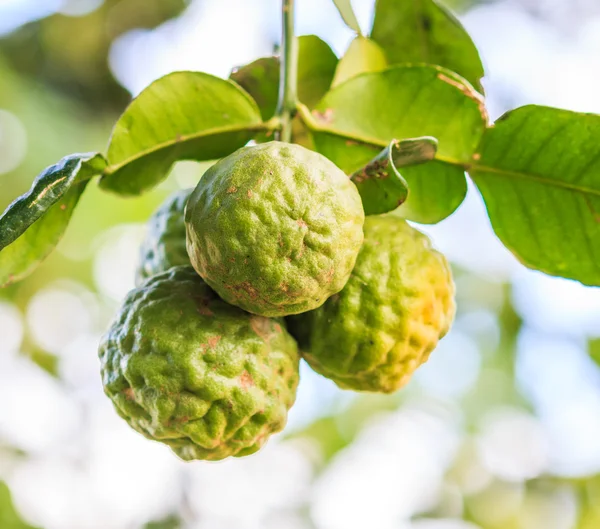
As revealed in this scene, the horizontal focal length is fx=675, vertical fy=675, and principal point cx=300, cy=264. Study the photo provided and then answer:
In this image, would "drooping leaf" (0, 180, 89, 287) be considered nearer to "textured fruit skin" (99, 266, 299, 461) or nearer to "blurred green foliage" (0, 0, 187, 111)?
"textured fruit skin" (99, 266, 299, 461)

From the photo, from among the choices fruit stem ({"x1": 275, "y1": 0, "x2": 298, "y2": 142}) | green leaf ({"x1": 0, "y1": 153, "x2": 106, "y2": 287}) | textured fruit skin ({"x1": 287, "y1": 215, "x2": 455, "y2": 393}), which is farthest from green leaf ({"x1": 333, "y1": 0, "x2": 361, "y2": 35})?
green leaf ({"x1": 0, "y1": 153, "x2": 106, "y2": 287})

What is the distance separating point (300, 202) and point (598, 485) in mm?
4883

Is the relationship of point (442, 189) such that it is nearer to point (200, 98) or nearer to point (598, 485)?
point (200, 98)

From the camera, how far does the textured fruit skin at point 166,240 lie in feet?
4.81

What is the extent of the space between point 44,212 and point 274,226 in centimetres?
40

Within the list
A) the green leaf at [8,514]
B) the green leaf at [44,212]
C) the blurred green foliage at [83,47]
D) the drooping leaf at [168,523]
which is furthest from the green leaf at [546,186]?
the drooping leaf at [168,523]

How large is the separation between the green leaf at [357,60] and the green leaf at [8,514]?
3.59 m

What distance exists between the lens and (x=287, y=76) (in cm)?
144

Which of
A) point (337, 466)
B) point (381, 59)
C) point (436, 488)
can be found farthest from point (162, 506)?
point (381, 59)

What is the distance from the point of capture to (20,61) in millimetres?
3379

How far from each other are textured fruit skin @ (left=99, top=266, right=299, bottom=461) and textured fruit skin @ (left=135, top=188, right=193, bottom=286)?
0.49 ft

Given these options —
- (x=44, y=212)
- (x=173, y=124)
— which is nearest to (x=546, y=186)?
(x=173, y=124)

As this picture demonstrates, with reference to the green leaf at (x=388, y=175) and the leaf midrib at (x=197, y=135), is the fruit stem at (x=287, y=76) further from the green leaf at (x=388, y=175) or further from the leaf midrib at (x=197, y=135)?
the green leaf at (x=388, y=175)

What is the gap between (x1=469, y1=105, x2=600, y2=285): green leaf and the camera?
142 centimetres
